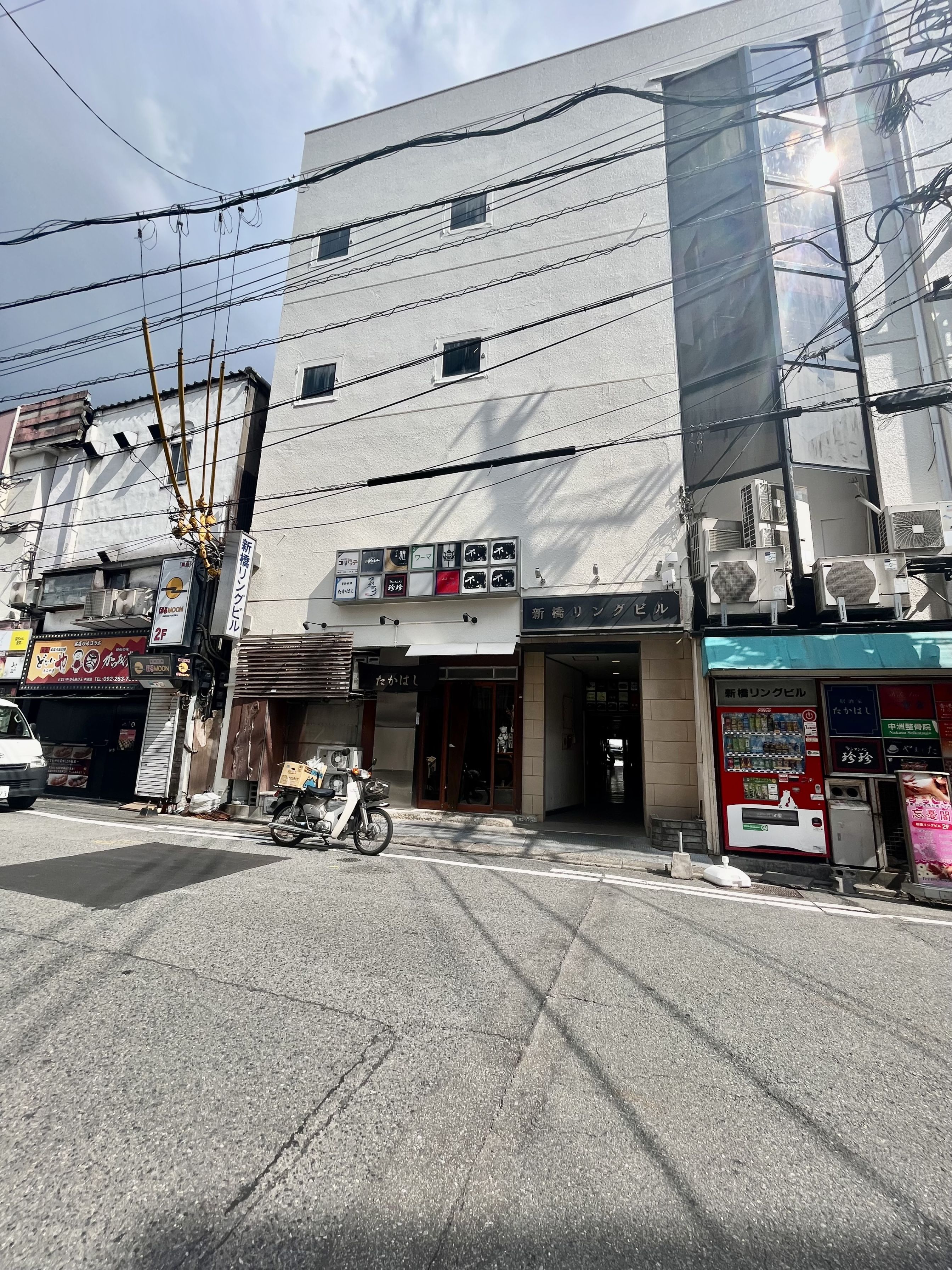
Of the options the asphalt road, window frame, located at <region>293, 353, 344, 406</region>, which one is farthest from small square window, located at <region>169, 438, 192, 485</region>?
the asphalt road

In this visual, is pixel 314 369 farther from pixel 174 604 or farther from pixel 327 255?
pixel 174 604

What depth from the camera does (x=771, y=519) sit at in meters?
8.85

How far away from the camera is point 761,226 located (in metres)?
10.3

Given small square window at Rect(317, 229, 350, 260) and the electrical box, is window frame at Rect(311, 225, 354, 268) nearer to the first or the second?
small square window at Rect(317, 229, 350, 260)

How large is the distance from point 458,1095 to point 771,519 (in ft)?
29.2

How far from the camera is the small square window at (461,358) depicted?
41.0 ft

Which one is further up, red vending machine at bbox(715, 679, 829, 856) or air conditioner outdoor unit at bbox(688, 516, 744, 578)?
air conditioner outdoor unit at bbox(688, 516, 744, 578)

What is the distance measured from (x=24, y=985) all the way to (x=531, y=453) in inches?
420

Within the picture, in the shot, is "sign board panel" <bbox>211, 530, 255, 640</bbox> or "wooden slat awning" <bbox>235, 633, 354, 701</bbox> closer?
"wooden slat awning" <bbox>235, 633, 354, 701</bbox>

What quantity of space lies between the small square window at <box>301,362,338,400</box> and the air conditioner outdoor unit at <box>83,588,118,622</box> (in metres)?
6.93

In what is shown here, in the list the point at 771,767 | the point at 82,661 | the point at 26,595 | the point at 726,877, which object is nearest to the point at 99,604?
the point at 82,661

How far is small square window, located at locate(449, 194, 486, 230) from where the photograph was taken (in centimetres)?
1338

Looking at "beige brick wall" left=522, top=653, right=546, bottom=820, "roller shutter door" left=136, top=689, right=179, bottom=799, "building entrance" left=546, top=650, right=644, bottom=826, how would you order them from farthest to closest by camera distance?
1. "building entrance" left=546, top=650, right=644, bottom=826
2. "roller shutter door" left=136, top=689, right=179, bottom=799
3. "beige brick wall" left=522, top=653, right=546, bottom=820

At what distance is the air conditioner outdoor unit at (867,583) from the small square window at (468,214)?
1140 centimetres
